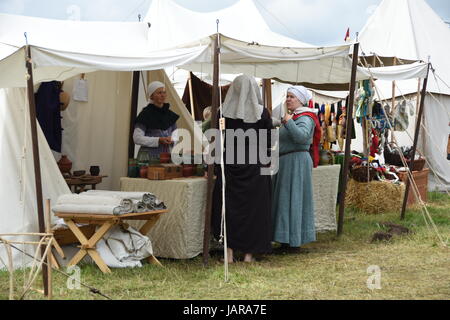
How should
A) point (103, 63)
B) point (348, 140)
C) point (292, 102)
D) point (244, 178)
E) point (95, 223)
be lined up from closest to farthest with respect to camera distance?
point (103, 63)
point (95, 223)
point (244, 178)
point (292, 102)
point (348, 140)

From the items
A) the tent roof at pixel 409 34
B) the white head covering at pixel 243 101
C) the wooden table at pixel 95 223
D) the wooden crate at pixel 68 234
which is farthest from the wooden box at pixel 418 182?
the wooden crate at pixel 68 234

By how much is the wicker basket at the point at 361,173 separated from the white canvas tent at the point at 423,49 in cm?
269

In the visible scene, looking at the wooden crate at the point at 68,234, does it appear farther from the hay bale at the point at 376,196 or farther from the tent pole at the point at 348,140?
the hay bale at the point at 376,196

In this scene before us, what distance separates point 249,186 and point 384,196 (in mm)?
3361

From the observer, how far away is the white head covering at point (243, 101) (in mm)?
4355

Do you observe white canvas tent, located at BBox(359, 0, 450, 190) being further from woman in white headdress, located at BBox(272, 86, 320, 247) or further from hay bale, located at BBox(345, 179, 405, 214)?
woman in white headdress, located at BBox(272, 86, 320, 247)

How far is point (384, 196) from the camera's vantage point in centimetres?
737

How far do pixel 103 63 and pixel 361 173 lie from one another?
14.4 ft

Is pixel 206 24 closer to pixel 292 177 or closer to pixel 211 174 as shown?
pixel 292 177

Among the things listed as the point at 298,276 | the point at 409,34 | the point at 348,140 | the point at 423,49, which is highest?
the point at 409,34

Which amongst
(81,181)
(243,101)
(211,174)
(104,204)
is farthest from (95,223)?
(243,101)

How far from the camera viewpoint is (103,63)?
3865mm
